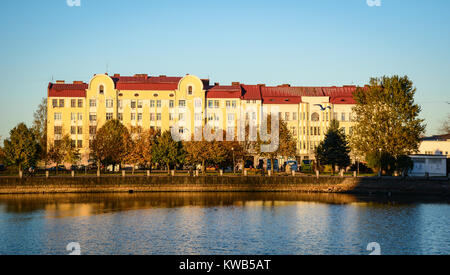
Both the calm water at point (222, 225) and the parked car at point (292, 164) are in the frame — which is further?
the parked car at point (292, 164)

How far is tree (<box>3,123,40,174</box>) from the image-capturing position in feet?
274

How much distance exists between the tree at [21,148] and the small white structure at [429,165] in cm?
5864

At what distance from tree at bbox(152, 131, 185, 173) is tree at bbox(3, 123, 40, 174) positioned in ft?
63.1

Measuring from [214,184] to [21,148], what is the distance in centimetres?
3132

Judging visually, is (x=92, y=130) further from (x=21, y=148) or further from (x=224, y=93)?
(x=224, y=93)

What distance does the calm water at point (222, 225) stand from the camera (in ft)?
128

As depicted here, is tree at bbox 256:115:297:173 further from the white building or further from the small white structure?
the white building

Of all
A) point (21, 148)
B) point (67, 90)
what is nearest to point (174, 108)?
point (67, 90)

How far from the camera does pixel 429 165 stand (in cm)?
8306

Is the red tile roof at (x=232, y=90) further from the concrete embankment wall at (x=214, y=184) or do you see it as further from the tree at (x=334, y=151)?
the concrete embankment wall at (x=214, y=184)

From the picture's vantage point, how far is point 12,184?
241 ft

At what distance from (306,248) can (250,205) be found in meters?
23.5

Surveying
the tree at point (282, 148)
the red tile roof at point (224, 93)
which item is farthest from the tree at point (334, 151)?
the red tile roof at point (224, 93)

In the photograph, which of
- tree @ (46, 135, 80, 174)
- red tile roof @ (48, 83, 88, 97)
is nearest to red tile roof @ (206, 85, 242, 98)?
red tile roof @ (48, 83, 88, 97)
